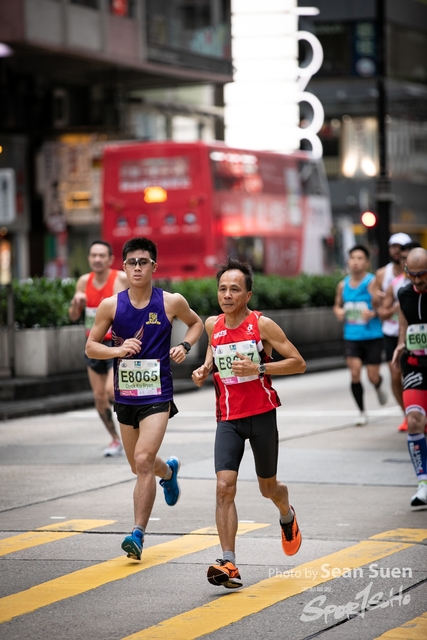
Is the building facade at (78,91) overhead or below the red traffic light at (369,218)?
overhead

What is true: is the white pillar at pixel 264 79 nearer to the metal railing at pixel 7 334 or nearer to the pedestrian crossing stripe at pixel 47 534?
the metal railing at pixel 7 334

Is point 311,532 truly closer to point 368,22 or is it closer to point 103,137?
point 103,137

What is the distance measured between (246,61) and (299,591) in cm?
4232

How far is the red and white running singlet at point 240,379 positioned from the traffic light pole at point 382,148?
1975cm

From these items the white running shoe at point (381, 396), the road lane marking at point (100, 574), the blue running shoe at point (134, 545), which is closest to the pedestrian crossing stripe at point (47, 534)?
the road lane marking at point (100, 574)

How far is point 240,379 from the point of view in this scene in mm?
7059

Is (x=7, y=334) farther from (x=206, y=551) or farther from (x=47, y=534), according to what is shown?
(x=206, y=551)

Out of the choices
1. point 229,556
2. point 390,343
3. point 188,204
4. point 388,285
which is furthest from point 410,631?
point 188,204

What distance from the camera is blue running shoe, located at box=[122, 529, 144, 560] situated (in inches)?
283

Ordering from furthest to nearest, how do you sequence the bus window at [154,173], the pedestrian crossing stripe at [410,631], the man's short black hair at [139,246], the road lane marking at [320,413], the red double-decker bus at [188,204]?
the bus window at [154,173], the red double-decker bus at [188,204], the road lane marking at [320,413], the man's short black hair at [139,246], the pedestrian crossing stripe at [410,631]

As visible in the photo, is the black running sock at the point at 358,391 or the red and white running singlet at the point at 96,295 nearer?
the red and white running singlet at the point at 96,295

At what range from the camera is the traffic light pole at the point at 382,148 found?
26562 mm

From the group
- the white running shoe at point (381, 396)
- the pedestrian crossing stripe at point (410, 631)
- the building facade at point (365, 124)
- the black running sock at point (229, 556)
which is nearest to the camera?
the pedestrian crossing stripe at point (410, 631)

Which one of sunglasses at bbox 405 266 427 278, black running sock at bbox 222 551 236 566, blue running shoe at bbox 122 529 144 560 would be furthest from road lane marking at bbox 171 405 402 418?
black running sock at bbox 222 551 236 566
